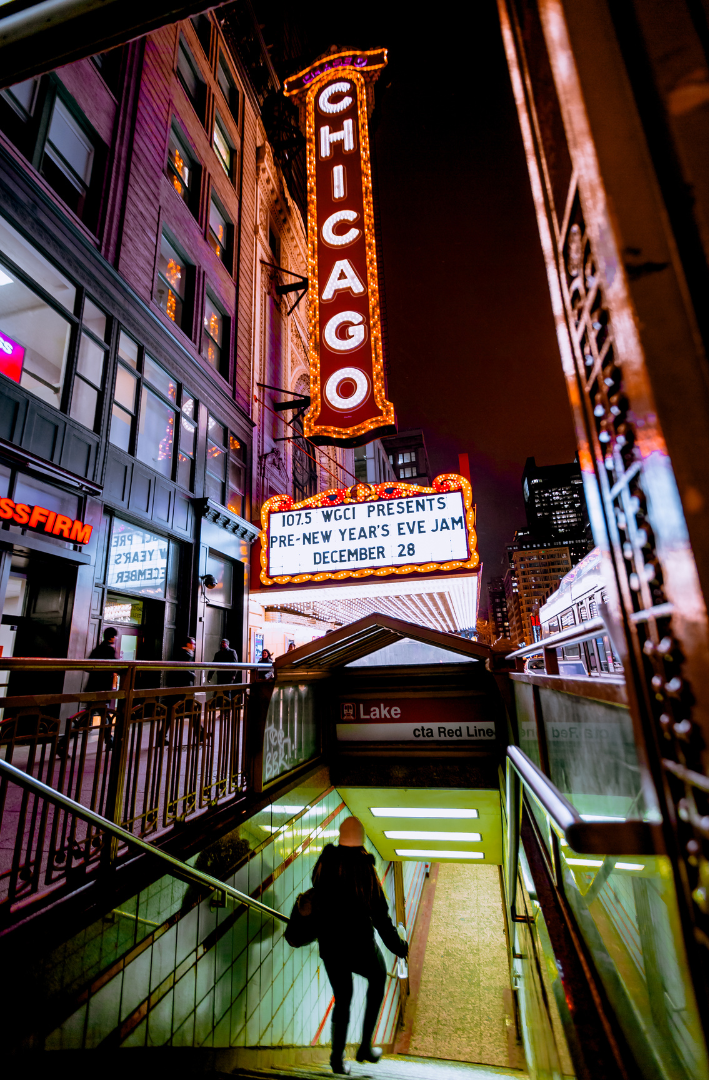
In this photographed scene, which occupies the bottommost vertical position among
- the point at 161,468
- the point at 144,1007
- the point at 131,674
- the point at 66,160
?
the point at 144,1007

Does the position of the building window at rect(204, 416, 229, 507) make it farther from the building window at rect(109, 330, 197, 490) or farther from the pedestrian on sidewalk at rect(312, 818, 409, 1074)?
the pedestrian on sidewalk at rect(312, 818, 409, 1074)

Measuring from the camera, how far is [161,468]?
37.3 ft

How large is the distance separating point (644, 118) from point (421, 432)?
9632 centimetres

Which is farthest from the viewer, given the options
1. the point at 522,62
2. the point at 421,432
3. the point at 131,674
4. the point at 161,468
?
the point at 421,432

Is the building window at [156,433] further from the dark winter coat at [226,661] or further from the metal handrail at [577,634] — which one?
the metal handrail at [577,634]

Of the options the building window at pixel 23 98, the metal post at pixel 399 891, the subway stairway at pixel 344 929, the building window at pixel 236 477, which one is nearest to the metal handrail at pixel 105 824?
the subway stairway at pixel 344 929

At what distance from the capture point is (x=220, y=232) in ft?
52.5

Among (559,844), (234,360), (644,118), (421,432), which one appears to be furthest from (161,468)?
(421,432)

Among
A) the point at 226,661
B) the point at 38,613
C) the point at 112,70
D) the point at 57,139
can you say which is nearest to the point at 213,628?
the point at 226,661

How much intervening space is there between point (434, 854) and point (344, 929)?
305 inches

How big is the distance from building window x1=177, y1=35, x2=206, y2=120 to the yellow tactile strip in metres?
24.3

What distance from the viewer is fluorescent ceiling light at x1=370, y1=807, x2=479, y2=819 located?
873 cm

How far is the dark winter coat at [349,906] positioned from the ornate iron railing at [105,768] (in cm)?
134

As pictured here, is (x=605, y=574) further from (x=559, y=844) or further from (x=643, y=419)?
(x=559, y=844)
